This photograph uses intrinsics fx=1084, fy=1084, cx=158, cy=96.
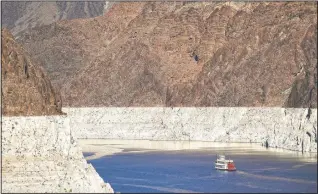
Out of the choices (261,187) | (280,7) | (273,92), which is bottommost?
(261,187)

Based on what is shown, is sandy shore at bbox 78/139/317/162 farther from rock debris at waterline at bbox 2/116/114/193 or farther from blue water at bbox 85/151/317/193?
rock debris at waterline at bbox 2/116/114/193

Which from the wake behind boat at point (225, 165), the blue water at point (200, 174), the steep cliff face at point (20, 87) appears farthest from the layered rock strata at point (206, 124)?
the steep cliff face at point (20, 87)

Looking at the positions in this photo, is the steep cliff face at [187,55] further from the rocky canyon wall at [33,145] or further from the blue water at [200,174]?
the rocky canyon wall at [33,145]

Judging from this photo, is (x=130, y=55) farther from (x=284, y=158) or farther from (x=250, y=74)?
(x=284, y=158)

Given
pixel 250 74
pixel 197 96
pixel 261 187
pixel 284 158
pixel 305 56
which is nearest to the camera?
pixel 261 187

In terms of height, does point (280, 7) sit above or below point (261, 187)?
above

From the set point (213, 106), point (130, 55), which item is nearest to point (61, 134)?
point (213, 106)
